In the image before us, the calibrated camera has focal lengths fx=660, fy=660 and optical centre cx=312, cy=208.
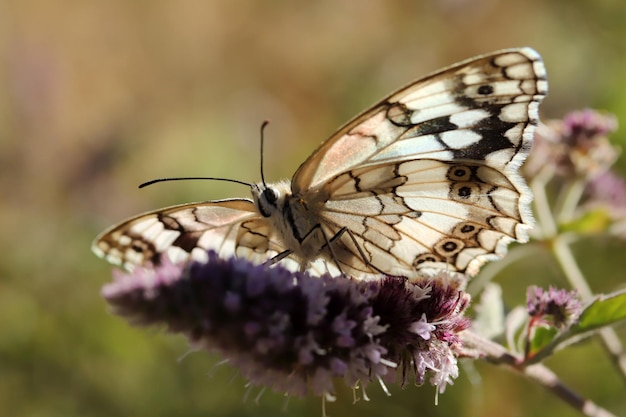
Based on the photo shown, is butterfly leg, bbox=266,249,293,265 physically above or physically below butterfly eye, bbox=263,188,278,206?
below

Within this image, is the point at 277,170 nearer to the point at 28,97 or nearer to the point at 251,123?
the point at 251,123

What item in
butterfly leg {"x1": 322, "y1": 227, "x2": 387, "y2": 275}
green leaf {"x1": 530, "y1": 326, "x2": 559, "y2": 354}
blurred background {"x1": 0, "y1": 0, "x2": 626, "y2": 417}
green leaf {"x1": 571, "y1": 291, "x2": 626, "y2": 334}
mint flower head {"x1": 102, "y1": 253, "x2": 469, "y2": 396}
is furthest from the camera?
blurred background {"x1": 0, "y1": 0, "x2": 626, "y2": 417}

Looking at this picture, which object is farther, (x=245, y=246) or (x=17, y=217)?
(x=17, y=217)

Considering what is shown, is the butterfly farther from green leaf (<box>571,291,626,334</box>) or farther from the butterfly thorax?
green leaf (<box>571,291,626,334</box>)

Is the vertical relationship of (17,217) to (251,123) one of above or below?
below

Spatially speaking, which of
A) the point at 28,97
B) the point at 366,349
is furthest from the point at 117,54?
the point at 366,349

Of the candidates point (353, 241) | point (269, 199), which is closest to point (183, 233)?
point (269, 199)

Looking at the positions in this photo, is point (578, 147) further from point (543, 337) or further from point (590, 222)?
point (543, 337)

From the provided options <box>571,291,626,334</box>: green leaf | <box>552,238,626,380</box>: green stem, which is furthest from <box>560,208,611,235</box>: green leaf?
<box>571,291,626,334</box>: green leaf
